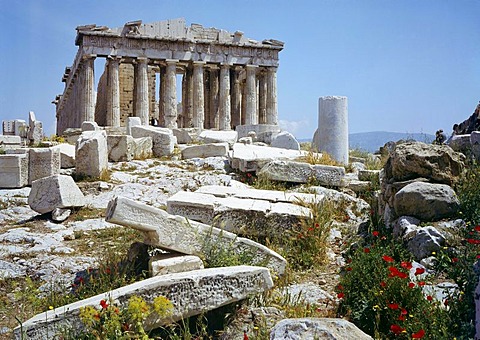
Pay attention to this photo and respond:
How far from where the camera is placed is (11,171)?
37.4 ft

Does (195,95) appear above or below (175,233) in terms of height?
above

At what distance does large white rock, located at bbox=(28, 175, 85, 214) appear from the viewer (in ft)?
29.4

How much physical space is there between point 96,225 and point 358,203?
4.76 metres

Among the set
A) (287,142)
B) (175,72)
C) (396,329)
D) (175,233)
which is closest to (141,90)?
(175,72)

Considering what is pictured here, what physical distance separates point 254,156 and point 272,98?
21.9m

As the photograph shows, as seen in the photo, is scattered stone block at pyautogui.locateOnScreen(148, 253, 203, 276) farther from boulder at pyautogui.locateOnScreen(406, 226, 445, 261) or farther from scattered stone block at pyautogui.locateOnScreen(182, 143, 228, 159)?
scattered stone block at pyautogui.locateOnScreen(182, 143, 228, 159)

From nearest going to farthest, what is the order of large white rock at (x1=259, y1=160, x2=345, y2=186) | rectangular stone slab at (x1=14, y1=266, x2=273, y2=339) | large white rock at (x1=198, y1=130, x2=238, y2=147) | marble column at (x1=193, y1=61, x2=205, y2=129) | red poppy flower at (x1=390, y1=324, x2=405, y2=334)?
1. red poppy flower at (x1=390, y1=324, x2=405, y2=334)
2. rectangular stone slab at (x1=14, y1=266, x2=273, y2=339)
3. large white rock at (x1=259, y1=160, x2=345, y2=186)
4. large white rock at (x1=198, y1=130, x2=238, y2=147)
5. marble column at (x1=193, y1=61, x2=205, y2=129)

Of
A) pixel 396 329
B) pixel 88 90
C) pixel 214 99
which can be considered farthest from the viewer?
pixel 214 99

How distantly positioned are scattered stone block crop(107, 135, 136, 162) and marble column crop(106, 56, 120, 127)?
15293mm

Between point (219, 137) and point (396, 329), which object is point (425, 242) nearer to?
point (396, 329)

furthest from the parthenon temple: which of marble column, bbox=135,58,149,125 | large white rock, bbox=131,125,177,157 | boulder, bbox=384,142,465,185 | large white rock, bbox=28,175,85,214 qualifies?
boulder, bbox=384,142,465,185

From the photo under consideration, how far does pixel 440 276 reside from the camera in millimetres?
5285

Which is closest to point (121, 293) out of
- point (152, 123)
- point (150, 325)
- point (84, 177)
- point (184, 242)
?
point (150, 325)

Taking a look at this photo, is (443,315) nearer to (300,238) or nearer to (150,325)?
(150,325)
